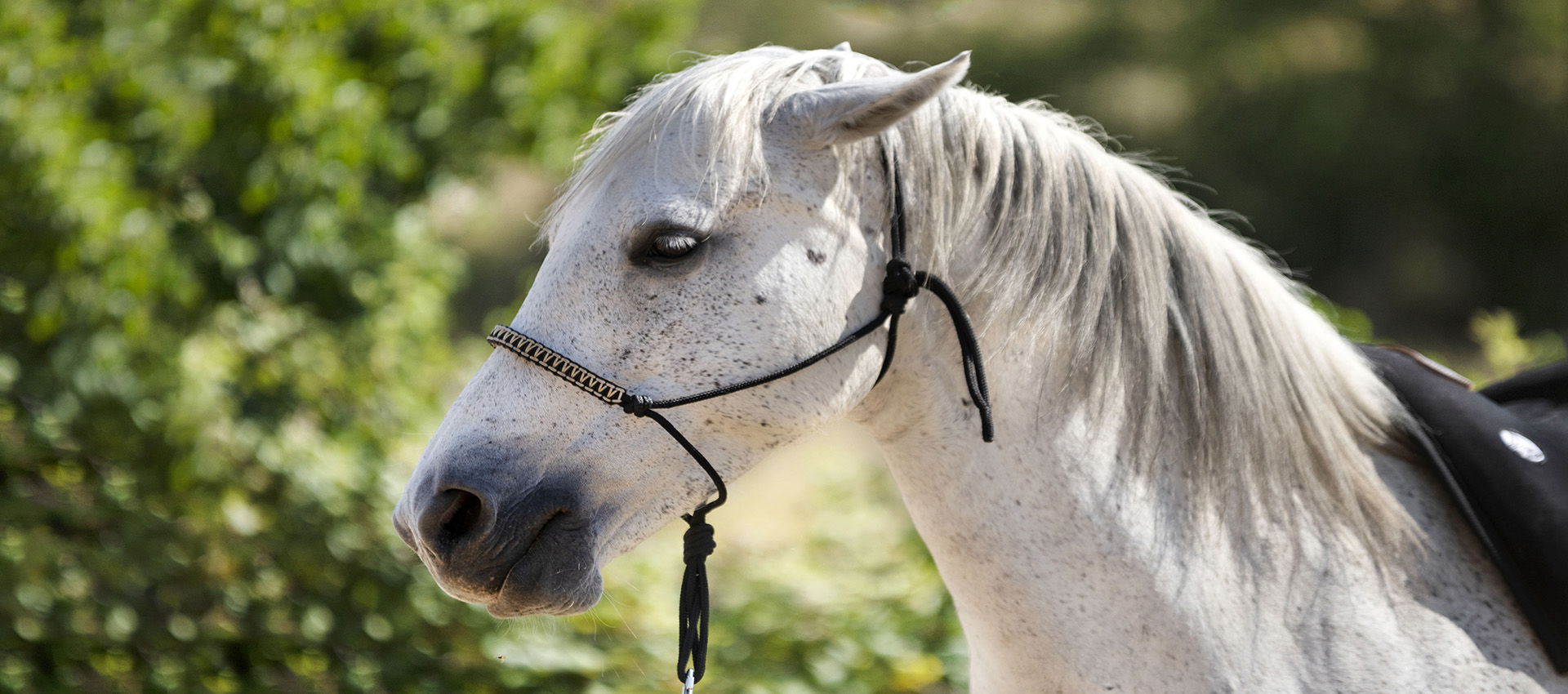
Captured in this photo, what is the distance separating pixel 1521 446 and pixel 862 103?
1.06 metres

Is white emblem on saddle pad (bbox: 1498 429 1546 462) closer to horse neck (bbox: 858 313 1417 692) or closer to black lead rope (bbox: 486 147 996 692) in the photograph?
horse neck (bbox: 858 313 1417 692)

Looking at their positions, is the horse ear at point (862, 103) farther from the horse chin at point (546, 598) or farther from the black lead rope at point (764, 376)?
the horse chin at point (546, 598)

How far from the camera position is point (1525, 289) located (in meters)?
13.1

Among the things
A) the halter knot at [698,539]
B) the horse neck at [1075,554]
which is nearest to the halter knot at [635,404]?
the halter knot at [698,539]

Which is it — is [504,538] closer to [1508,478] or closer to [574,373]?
[574,373]

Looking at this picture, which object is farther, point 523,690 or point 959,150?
point 523,690

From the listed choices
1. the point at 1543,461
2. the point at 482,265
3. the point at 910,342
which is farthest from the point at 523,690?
the point at 482,265

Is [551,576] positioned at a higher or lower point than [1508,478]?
lower

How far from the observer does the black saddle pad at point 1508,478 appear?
1444 mm

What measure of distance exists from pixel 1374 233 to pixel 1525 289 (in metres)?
1.83

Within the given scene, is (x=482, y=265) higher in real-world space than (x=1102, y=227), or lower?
lower

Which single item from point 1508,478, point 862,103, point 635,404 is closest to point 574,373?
point 635,404

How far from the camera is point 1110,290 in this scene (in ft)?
4.83

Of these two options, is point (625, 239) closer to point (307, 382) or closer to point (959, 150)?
point (959, 150)
